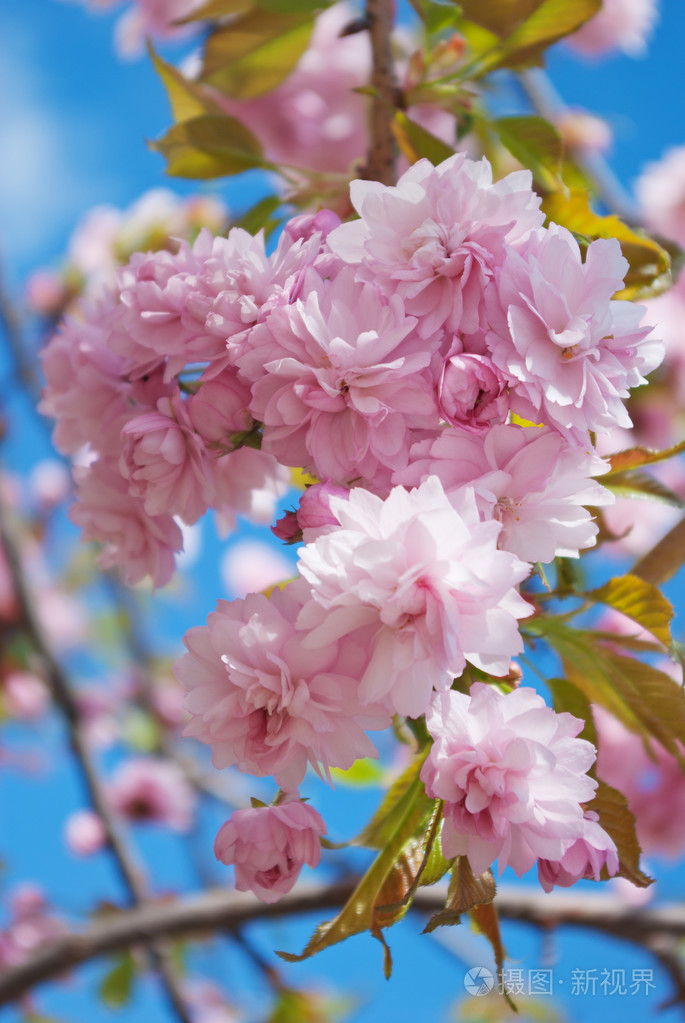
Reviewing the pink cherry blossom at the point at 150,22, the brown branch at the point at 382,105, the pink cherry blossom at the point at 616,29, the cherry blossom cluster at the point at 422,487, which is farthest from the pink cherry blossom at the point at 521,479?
the pink cherry blossom at the point at 616,29

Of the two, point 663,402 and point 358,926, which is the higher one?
point 663,402

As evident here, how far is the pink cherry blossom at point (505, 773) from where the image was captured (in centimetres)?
43

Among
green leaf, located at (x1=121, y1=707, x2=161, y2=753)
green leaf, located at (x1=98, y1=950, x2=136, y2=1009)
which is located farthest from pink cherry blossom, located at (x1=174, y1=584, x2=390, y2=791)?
green leaf, located at (x1=121, y1=707, x2=161, y2=753)

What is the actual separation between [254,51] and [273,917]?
1067 mm

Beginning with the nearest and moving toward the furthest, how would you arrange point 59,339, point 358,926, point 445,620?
point 445,620 < point 358,926 < point 59,339

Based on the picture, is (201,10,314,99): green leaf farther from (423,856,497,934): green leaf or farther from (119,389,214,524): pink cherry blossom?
(423,856,497,934): green leaf

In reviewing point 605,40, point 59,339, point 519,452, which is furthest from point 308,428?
point 605,40

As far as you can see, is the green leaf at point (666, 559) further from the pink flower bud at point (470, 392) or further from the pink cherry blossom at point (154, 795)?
the pink cherry blossom at point (154, 795)

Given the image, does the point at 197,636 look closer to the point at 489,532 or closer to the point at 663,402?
the point at 489,532

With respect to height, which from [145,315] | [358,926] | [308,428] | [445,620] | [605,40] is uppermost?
[605,40]

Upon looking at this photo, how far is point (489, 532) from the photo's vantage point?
0.41m

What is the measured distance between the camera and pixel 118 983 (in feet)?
5.27

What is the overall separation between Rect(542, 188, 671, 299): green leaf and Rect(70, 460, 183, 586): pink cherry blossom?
0.35 m

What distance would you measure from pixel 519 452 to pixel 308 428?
11 centimetres
